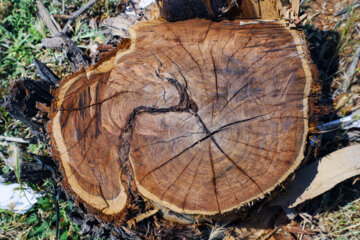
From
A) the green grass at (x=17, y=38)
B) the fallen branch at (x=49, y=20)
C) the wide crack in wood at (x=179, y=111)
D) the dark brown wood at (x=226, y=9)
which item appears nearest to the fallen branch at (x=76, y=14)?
the fallen branch at (x=49, y=20)

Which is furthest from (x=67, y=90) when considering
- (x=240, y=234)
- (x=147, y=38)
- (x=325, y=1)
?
(x=325, y=1)

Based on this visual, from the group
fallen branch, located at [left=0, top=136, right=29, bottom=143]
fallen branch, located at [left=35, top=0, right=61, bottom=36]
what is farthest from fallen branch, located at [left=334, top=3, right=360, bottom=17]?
fallen branch, located at [left=0, top=136, right=29, bottom=143]

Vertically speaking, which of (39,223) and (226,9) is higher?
(226,9)

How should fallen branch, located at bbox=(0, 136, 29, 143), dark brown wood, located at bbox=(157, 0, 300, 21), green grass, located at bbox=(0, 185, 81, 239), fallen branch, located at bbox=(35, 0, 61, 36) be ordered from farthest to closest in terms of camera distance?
fallen branch, located at bbox=(35, 0, 61, 36) → fallen branch, located at bbox=(0, 136, 29, 143) → green grass, located at bbox=(0, 185, 81, 239) → dark brown wood, located at bbox=(157, 0, 300, 21)

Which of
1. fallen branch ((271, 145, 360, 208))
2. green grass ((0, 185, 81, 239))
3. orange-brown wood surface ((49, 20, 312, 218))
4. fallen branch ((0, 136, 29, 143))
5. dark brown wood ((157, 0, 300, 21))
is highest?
dark brown wood ((157, 0, 300, 21))

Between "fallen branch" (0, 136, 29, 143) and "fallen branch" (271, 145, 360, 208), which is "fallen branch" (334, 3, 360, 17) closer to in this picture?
"fallen branch" (271, 145, 360, 208)

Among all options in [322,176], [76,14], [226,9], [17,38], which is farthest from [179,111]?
[17,38]

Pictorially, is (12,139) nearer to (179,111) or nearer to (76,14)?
(76,14)

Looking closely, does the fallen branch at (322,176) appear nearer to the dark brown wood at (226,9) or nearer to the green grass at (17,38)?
the dark brown wood at (226,9)
